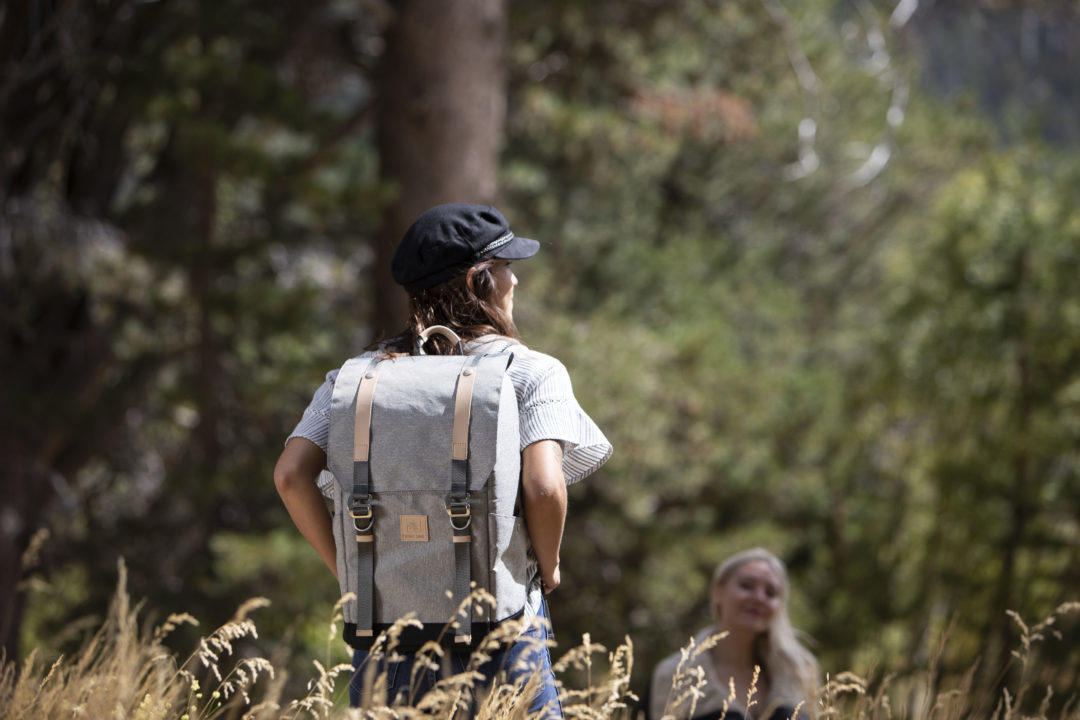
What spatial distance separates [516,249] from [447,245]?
0.45ft

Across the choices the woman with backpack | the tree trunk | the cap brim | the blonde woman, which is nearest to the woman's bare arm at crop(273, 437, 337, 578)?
the woman with backpack

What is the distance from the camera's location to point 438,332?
191cm

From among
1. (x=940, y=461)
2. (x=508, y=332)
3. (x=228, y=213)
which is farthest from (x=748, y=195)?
(x=508, y=332)

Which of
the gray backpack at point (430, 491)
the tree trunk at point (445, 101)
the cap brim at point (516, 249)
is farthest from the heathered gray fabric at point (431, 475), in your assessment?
the tree trunk at point (445, 101)

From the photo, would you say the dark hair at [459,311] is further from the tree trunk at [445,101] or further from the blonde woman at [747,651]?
the tree trunk at [445,101]

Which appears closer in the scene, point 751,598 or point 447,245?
point 447,245

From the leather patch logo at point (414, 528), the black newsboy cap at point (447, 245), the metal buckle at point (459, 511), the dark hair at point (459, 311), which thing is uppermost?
the black newsboy cap at point (447, 245)

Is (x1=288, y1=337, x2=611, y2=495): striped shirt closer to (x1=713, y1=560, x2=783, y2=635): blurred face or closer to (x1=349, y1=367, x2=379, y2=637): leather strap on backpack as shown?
(x1=349, y1=367, x2=379, y2=637): leather strap on backpack

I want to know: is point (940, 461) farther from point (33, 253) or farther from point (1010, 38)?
point (1010, 38)

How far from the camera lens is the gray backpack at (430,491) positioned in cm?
172

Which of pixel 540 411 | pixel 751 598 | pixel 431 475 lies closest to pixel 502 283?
pixel 540 411

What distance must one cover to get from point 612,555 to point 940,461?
2.74m

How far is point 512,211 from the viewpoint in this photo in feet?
31.8

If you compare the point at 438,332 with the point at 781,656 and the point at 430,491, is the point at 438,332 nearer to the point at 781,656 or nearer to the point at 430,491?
the point at 430,491
